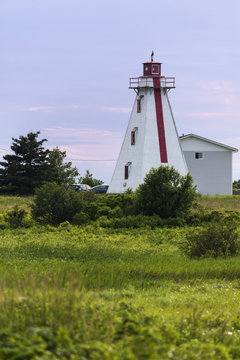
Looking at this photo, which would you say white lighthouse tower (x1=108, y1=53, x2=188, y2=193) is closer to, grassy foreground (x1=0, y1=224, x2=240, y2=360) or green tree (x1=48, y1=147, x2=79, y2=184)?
green tree (x1=48, y1=147, x2=79, y2=184)

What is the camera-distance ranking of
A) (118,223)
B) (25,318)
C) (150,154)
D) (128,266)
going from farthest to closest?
(150,154)
(118,223)
(128,266)
(25,318)

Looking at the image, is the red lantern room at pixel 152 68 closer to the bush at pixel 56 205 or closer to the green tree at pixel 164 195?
the green tree at pixel 164 195

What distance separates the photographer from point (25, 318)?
20.8 ft

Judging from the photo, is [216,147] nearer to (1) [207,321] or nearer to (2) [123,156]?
(2) [123,156]

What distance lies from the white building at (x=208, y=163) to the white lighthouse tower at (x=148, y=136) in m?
7.99

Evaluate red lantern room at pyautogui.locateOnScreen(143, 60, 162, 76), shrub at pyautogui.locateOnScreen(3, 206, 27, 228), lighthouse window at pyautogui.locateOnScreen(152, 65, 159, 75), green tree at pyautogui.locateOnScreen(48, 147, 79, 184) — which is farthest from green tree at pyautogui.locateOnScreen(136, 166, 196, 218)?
green tree at pyautogui.locateOnScreen(48, 147, 79, 184)

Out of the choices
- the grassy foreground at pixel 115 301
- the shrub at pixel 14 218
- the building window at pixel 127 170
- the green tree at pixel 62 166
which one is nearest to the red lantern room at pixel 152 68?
the building window at pixel 127 170

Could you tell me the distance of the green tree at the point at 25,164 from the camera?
2298 inches

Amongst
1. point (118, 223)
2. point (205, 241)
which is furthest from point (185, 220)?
point (205, 241)

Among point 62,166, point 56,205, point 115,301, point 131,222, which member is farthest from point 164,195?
point 62,166

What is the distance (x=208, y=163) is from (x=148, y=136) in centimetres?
1217

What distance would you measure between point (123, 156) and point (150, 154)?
3335mm

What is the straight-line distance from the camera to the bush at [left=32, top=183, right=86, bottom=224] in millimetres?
26984

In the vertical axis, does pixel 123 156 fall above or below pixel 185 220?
above
